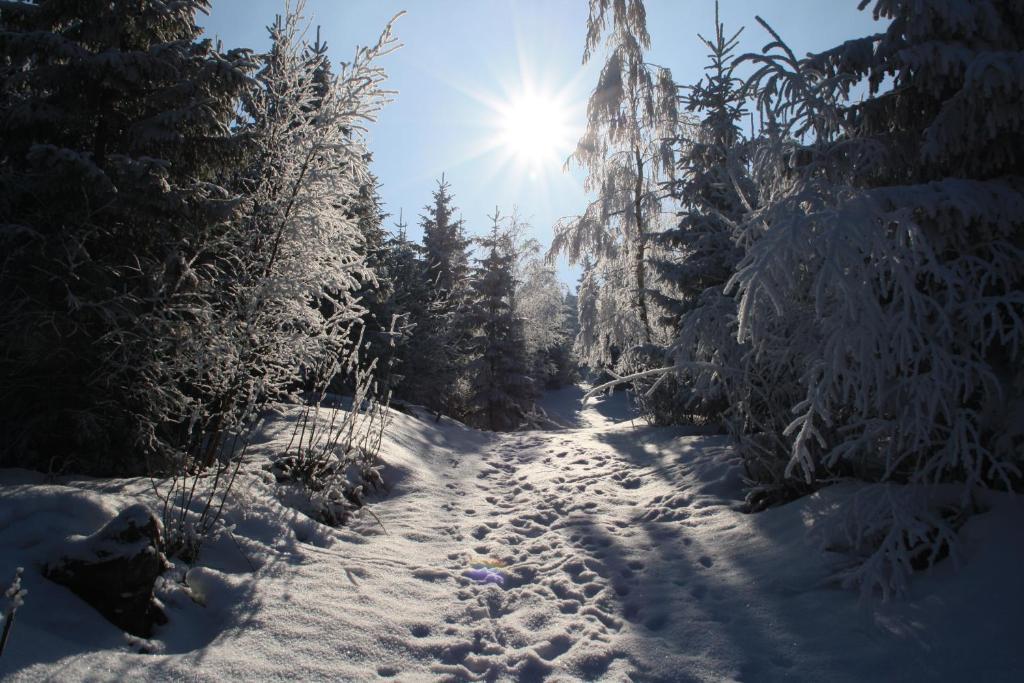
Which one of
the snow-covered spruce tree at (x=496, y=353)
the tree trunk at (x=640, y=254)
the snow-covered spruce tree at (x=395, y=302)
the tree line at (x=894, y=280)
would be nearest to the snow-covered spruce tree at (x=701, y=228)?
the tree trunk at (x=640, y=254)

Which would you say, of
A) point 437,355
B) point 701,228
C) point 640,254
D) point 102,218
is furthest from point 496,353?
point 102,218

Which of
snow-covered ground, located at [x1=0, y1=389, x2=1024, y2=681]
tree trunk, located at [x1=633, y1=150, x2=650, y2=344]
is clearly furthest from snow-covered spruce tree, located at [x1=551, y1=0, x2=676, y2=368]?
snow-covered ground, located at [x1=0, y1=389, x2=1024, y2=681]

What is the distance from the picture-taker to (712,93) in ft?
34.1

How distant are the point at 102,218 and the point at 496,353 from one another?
47.1 feet

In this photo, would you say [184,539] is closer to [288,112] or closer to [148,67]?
[288,112]

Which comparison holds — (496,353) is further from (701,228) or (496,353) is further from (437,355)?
(701,228)

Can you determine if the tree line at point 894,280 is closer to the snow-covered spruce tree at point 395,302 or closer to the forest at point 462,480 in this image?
the forest at point 462,480

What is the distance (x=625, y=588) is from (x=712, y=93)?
9819mm

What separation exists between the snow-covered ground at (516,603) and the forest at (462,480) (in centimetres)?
2

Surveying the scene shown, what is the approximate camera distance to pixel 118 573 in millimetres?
2529

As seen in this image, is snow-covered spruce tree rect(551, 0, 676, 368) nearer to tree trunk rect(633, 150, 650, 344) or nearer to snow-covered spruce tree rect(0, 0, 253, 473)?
tree trunk rect(633, 150, 650, 344)

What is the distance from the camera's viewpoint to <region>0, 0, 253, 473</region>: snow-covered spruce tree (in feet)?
14.2

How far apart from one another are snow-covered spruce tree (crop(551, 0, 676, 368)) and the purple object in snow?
975 centimetres

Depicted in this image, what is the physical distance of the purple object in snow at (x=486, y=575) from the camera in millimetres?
4031
